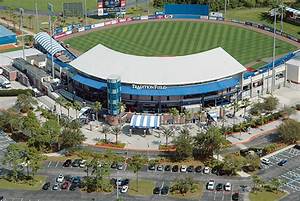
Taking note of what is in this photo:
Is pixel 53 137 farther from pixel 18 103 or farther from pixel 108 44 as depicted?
pixel 108 44

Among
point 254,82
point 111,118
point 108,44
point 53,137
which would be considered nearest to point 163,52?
point 108,44

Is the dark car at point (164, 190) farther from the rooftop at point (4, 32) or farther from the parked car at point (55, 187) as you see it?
the rooftop at point (4, 32)

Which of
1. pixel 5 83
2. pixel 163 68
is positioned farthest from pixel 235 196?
pixel 5 83

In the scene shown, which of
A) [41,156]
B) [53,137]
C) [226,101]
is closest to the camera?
[41,156]

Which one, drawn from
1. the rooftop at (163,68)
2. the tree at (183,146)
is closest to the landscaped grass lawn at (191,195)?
the tree at (183,146)

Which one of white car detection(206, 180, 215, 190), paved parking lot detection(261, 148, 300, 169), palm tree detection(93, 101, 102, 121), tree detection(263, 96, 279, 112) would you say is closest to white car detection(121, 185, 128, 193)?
white car detection(206, 180, 215, 190)

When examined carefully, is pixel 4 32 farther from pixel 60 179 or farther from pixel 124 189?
pixel 124 189
